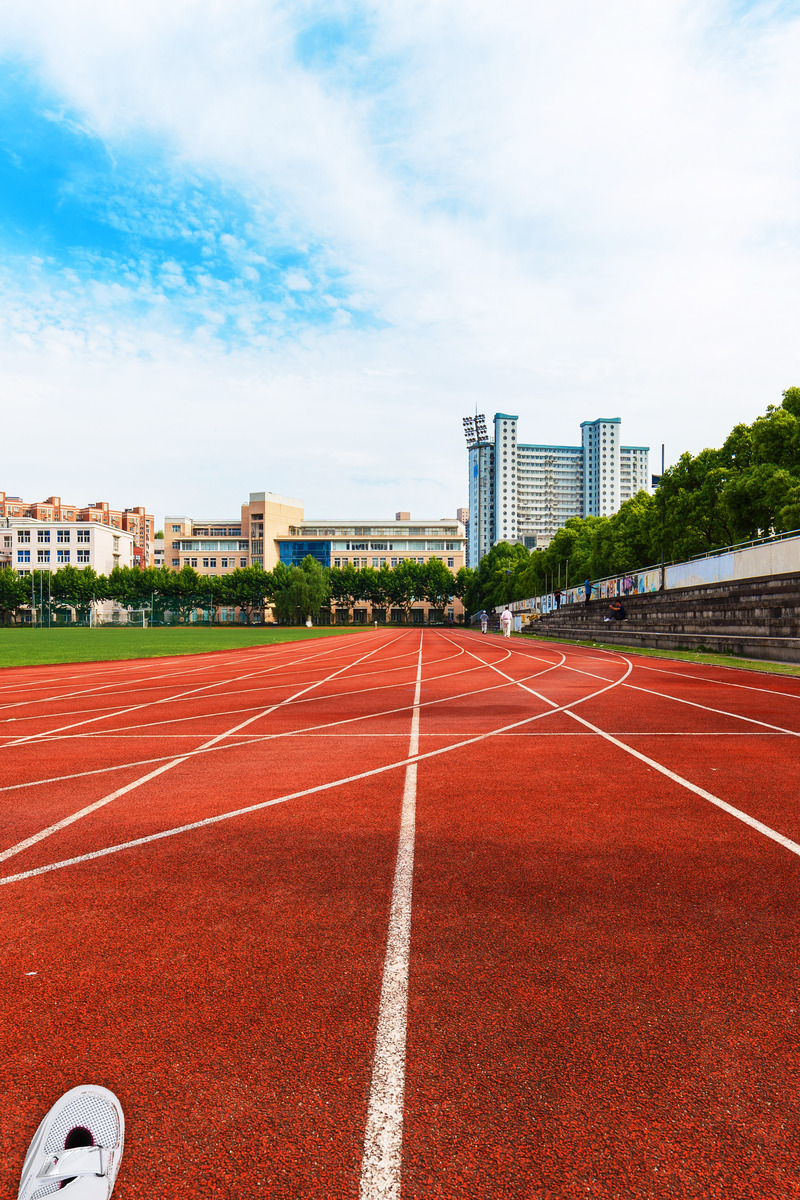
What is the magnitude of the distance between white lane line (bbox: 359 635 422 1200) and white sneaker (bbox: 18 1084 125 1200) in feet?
2.52

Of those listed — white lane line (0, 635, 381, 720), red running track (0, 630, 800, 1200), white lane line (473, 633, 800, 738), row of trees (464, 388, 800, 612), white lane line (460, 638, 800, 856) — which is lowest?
white lane line (0, 635, 381, 720)

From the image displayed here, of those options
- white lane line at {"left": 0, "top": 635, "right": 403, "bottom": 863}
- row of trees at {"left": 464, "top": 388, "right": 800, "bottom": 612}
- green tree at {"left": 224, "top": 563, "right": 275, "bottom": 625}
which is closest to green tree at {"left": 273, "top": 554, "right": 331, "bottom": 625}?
green tree at {"left": 224, "top": 563, "right": 275, "bottom": 625}

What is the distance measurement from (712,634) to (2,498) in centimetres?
17346

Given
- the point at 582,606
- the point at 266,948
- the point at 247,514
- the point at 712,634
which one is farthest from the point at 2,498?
the point at 266,948

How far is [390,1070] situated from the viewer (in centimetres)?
236

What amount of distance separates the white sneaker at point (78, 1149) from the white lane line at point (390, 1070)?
2.52 feet

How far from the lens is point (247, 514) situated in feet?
404

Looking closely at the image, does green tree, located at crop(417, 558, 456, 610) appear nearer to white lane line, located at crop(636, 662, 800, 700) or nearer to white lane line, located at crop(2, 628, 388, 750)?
white lane line, located at crop(636, 662, 800, 700)

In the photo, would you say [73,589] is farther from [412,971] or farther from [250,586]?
[412,971]

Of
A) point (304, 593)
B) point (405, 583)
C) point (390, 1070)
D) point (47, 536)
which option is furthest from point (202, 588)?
point (390, 1070)

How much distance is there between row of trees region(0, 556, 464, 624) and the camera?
316 feet

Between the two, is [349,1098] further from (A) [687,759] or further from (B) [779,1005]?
(A) [687,759]

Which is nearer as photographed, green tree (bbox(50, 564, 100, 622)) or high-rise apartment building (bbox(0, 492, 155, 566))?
green tree (bbox(50, 564, 100, 622))

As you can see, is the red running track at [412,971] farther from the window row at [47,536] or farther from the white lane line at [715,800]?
the window row at [47,536]
